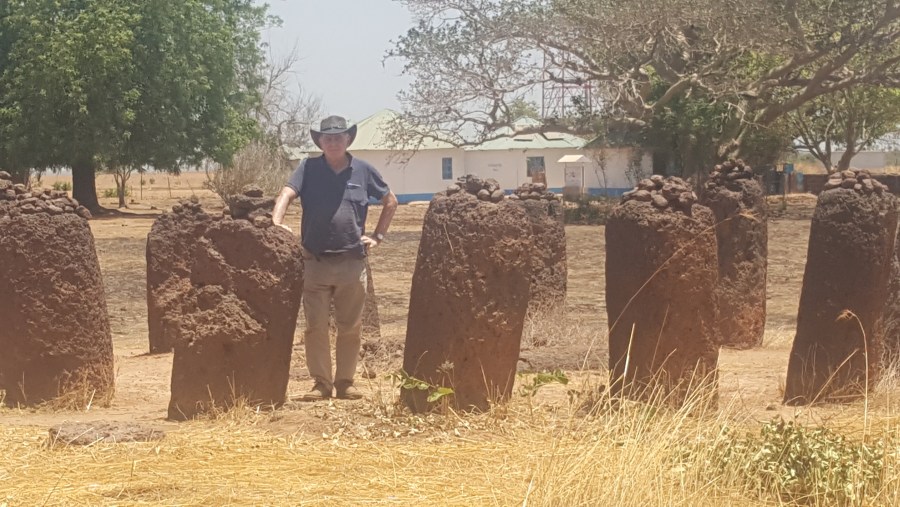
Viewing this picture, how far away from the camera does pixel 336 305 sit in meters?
7.96

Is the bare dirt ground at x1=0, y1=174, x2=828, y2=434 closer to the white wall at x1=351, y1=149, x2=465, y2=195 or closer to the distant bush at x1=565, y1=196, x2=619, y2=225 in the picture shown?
the distant bush at x1=565, y1=196, x2=619, y2=225

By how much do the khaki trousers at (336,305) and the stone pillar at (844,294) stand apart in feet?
9.48

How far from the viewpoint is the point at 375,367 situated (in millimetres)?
9867

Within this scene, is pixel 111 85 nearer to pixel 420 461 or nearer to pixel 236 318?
pixel 236 318

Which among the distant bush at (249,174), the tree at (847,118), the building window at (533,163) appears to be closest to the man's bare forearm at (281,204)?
the distant bush at (249,174)

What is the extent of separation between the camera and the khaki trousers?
7.84m

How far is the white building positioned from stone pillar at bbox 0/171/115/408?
44.7 metres

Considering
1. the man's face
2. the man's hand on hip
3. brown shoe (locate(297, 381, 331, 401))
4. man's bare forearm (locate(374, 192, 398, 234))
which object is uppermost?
the man's face

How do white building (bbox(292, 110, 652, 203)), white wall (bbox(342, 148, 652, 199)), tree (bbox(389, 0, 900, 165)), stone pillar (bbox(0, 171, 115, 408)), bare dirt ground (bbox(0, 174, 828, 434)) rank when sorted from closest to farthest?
bare dirt ground (bbox(0, 174, 828, 434)) < stone pillar (bbox(0, 171, 115, 408)) < tree (bbox(389, 0, 900, 165)) < white building (bbox(292, 110, 652, 203)) < white wall (bbox(342, 148, 652, 199))

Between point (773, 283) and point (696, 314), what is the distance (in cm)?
1219

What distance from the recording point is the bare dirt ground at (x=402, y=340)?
25.1 feet

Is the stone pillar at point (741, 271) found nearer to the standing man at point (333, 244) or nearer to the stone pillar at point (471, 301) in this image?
the standing man at point (333, 244)

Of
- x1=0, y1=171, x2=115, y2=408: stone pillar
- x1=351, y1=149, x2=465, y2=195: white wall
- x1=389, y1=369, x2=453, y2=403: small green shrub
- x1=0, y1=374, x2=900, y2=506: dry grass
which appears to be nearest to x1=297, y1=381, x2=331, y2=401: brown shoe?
x1=0, y1=374, x2=900, y2=506: dry grass

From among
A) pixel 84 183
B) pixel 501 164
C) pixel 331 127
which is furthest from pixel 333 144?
pixel 501 164
